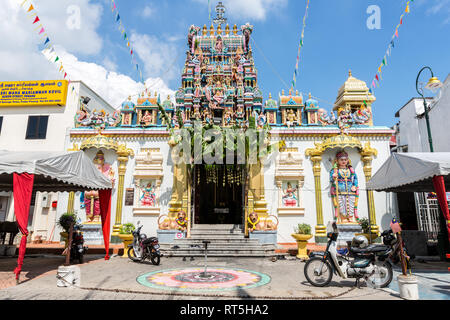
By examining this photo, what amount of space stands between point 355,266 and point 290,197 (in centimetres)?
787

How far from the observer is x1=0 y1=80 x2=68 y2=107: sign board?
16.5 meters

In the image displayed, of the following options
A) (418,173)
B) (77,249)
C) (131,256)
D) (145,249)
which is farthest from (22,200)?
(418,173)

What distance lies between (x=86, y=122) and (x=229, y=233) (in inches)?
409

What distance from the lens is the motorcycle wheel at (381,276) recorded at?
6215 mm

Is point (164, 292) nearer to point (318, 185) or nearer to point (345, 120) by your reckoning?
point (318, 185)

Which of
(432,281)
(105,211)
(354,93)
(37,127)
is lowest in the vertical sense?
(432,281)

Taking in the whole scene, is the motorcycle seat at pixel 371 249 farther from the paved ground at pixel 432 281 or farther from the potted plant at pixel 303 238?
the potted plant at pixel 303 238

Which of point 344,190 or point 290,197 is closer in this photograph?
point 344,190

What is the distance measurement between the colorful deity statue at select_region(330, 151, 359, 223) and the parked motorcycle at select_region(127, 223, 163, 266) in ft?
30.3

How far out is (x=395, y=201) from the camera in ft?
45.9

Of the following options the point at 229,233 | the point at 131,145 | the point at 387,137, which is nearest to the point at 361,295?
the point at 229,233

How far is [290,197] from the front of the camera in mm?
14195

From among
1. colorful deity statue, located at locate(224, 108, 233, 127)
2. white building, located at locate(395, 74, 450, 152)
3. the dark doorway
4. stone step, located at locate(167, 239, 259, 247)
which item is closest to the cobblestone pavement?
stone step, located at locate(167, 239, 259, 247)

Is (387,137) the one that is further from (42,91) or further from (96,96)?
(42,91)
